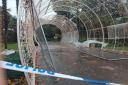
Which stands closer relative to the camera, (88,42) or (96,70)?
(96,70)

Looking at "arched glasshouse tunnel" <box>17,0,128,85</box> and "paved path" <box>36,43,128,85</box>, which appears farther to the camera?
"paved path" <box>36,43,128,85</box>

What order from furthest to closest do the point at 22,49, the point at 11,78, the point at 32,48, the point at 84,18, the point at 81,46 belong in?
the point at 81,46 < the point at 84,18 < the point at 11,78 < the point at 32,48 < the point at 22,49

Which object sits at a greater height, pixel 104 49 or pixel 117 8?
pixel 117 8

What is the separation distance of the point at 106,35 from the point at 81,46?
703 cm

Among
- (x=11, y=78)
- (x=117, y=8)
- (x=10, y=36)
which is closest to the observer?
(x=11, y=78)

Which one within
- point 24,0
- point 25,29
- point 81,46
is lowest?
point 81,46

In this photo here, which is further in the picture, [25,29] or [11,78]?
[11,78]

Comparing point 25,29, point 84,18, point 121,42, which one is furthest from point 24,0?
point 84,18

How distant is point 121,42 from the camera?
73.1ft

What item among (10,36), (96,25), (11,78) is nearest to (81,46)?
(96,25)

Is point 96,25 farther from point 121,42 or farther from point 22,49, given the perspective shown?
point 22,49

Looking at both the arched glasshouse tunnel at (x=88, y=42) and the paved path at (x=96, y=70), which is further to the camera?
the paved path at (x=96, y=70)

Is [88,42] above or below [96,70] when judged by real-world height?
above

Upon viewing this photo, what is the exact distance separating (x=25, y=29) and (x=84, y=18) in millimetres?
21690
